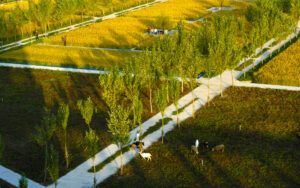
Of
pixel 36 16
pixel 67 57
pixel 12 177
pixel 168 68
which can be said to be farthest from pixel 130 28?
pixel 12 177

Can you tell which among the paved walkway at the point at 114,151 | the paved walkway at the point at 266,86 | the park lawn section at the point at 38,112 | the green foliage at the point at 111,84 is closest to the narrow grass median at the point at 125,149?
the paved walkway at the point at 114,151

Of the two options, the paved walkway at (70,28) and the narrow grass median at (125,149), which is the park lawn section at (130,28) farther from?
the narrow grass median at (125,149)

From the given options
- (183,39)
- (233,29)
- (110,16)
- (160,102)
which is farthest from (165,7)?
(160,102)

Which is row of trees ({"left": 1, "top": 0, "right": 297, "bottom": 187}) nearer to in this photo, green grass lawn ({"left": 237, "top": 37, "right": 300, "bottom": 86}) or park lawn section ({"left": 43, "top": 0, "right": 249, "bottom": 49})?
green grass lawn ({"left": 237, "top": 37, "right": 300, "bottom": 86})

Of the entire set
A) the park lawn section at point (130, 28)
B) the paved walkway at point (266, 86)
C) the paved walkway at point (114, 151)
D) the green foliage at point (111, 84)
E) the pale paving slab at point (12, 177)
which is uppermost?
the green foliage at point (111, 84)

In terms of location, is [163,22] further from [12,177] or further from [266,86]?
[12,177]

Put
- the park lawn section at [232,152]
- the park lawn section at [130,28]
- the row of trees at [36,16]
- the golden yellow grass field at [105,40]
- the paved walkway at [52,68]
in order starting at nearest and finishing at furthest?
the park lawn section at [232,152]
the paved walkway at [52,68]
the golden yellow grass field at [105,40]
the park lawn section at [130,28]
the row of trees at [36,16]
